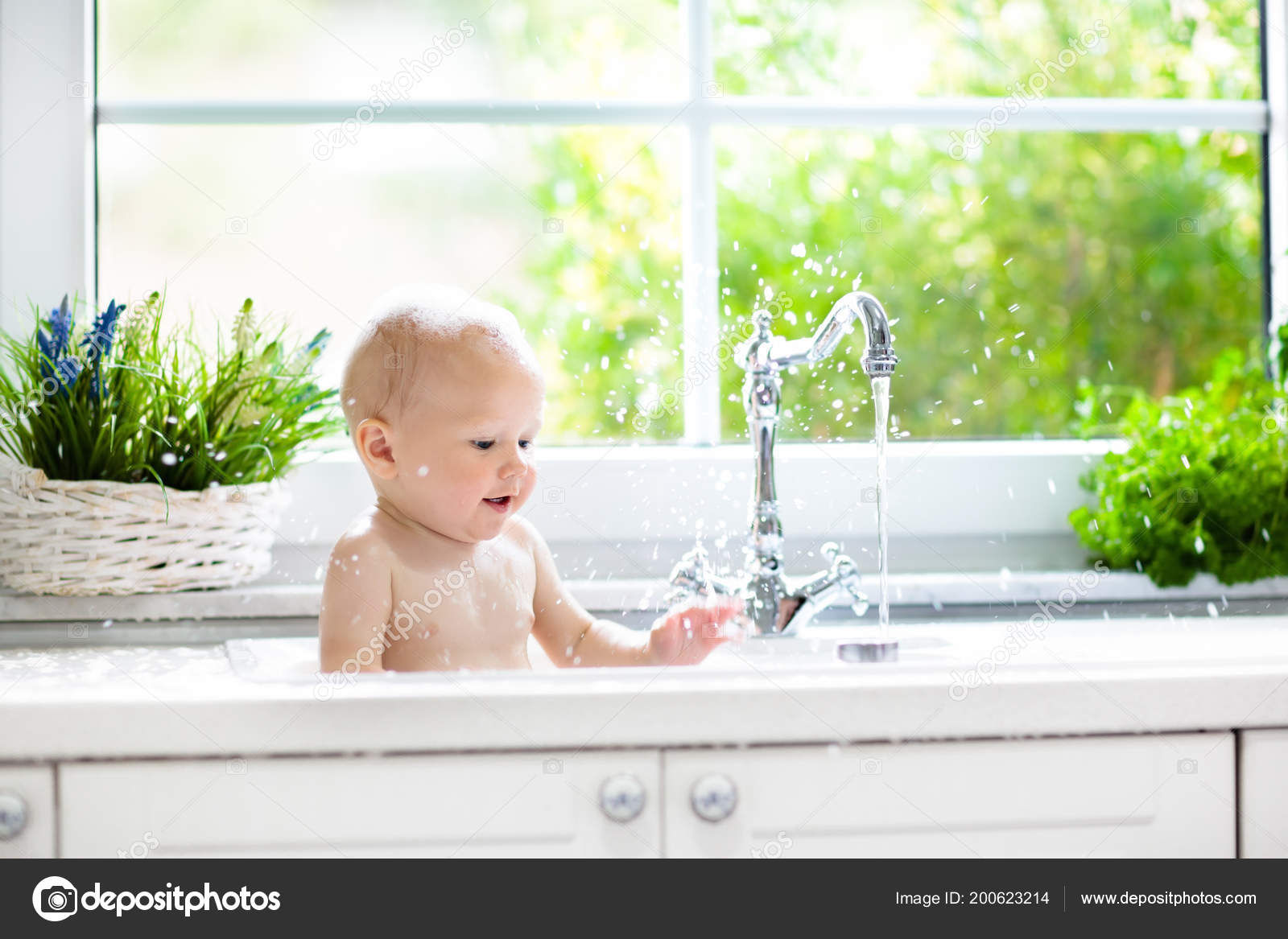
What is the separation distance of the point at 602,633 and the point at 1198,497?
0.76 meters

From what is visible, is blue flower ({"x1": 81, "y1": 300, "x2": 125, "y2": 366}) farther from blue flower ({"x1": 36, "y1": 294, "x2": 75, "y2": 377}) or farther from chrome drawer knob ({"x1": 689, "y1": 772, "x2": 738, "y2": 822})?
chrome drawer knob ({"x1": 689, "y1": 772, "x2": 738, "y2": 822})

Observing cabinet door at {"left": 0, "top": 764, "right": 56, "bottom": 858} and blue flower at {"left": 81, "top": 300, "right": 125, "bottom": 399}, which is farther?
blue flower at {"left": 81, "top": 300, "right": 125, "bottom": 399}

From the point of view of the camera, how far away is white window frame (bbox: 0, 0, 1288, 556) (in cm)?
137

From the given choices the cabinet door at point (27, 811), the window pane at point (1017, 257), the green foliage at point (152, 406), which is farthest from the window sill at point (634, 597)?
the window pane at point (1017, 257)

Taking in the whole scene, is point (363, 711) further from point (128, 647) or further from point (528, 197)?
point (528, 197)

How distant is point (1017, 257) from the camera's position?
3855 mm

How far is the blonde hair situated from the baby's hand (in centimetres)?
26

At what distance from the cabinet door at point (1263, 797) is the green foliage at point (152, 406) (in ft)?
3.03

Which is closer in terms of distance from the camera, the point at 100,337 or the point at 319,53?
the point at 100,337

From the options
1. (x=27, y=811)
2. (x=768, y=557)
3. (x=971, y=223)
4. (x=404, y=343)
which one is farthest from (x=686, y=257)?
(x=971, y=223)

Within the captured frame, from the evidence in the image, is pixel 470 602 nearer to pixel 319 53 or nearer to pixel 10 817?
pixel 10 817

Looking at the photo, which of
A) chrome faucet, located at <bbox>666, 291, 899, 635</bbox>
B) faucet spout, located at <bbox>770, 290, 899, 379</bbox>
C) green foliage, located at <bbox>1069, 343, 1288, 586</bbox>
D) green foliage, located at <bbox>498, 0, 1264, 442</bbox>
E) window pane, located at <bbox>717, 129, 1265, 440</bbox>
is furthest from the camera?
window pane, located at <bbox>717, 129, 1265, 440</bbox>
